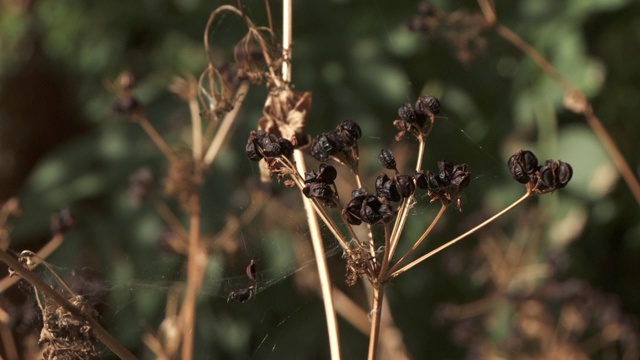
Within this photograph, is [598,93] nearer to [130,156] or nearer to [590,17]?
[590,17]

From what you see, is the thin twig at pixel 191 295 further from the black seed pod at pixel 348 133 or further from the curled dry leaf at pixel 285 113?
the black seed pod at pixel 348 133

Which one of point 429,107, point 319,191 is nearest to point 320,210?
point 319,191

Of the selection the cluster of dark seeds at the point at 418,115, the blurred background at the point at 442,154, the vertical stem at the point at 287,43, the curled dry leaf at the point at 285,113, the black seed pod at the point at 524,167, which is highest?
the vertical stem at the point at 287,43

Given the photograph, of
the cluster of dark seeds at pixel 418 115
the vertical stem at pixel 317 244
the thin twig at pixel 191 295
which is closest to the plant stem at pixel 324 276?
the vertical stem at pixel 317 244

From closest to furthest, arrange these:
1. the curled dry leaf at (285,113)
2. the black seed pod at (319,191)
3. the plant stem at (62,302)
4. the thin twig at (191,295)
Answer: the plant stem at (62,302) < the black seed pod at (319,191) < the curled dry leaf at (285,113) < the thin twig at (191,295)

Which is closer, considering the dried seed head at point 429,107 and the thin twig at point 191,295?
the dried seed head at point 429,107

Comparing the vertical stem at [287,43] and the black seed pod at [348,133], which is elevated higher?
the vertical stem at [287,43]

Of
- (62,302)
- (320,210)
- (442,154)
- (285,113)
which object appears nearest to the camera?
(62,302)

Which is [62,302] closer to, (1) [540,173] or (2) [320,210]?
(2) [320,210]
